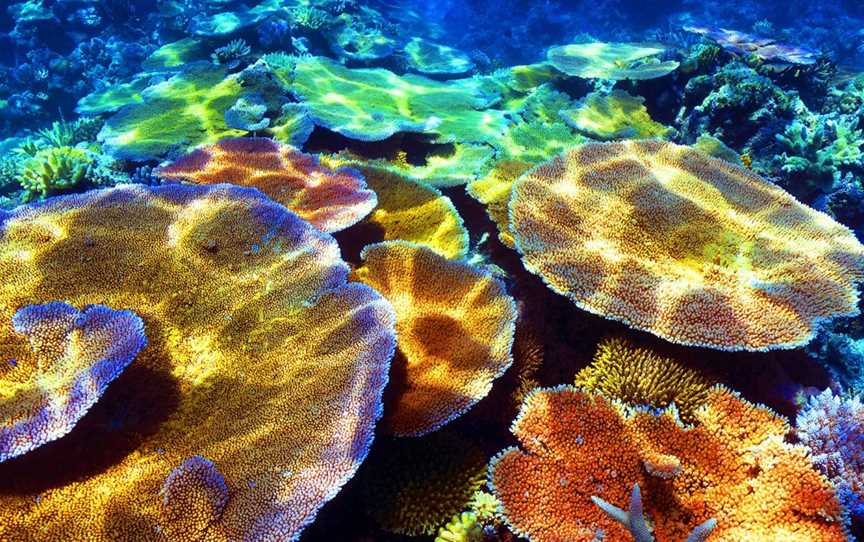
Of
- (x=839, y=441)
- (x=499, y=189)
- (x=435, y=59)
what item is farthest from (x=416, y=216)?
(x=435, y=59)

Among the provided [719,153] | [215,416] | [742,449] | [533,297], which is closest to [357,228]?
[533,297]

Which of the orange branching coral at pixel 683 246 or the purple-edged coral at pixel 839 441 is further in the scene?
the orange branching coral at pixel 683 246

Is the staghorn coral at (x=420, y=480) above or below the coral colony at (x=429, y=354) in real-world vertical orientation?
below

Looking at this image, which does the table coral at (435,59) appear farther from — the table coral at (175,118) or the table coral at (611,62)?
the table coral at (175,118)

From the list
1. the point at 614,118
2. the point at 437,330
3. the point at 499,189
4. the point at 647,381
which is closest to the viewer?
the point at 647,381

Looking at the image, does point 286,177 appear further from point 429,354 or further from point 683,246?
point 683,246

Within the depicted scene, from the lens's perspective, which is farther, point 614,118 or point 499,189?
point 614,118

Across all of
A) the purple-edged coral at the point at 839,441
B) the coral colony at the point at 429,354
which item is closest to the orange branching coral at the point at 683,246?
the coral colony at the point at 429,354
